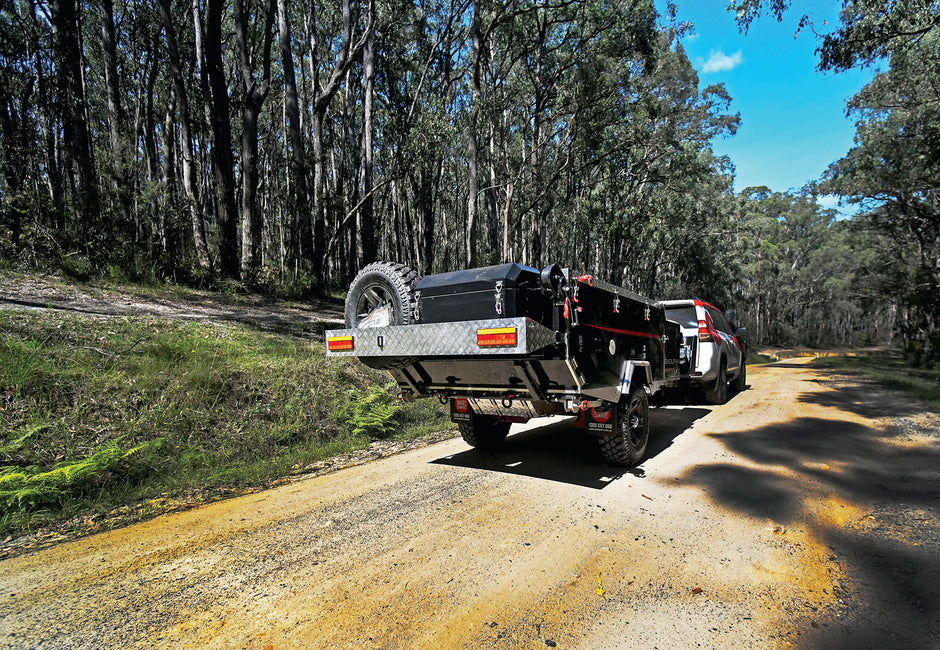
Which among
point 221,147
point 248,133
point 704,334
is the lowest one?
point 704,334

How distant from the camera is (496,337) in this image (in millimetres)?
3561

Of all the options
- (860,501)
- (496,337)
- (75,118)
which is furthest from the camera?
(75,118)

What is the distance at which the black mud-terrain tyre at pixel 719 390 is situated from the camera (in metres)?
8.56

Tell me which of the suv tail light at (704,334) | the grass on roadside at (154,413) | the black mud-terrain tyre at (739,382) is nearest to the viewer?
the grass on roadside at (154,413)

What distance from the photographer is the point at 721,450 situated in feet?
18.0

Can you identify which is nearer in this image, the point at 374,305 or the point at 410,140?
the point at 374,305

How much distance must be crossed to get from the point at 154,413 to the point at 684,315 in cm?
860

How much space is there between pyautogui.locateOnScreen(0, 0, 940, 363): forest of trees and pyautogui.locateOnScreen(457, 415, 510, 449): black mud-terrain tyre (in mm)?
8334

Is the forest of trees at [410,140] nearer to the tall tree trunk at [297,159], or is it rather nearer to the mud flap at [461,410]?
the tall tree trunk at [297,159]

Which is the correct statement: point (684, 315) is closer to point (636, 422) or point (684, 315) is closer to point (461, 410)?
point (636, 422)

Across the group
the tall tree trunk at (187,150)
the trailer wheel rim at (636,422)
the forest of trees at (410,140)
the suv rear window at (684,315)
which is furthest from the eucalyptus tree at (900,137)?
the tall tree trunk at (187,150)

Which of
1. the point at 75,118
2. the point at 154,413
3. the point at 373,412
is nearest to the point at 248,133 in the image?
the point at 75,118

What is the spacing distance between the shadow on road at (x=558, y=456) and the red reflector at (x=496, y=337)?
173cm

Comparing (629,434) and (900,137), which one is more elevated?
(900,137)
